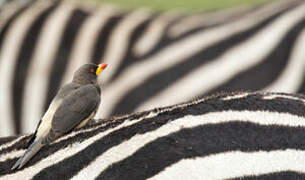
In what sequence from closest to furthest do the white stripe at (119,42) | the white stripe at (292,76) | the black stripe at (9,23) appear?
the white stripe at (292,76), the white stripe at (119,42), the black stripe at (9,23)

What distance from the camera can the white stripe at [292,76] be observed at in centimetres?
151

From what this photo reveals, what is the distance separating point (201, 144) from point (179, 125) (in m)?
0.03

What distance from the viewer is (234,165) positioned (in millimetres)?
501

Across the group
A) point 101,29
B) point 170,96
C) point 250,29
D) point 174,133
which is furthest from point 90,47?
point 174,133

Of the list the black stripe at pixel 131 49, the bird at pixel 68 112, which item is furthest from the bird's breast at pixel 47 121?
the black stripe at pixel 131 49

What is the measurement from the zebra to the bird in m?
0.83

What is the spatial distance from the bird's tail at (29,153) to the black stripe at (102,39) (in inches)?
44.1

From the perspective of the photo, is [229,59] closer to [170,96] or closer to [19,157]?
[170,96]

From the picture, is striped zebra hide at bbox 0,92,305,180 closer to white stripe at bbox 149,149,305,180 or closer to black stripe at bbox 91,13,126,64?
white stripe at bbox 149,149,305,180

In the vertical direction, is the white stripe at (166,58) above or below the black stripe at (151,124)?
below

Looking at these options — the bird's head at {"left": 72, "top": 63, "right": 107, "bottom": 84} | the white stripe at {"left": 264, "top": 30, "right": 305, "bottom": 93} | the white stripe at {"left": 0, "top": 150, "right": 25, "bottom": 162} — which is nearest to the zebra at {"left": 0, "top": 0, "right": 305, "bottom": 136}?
the white stripe at {"left": 264, "top": 30, "right": 305, "bottom": 93}

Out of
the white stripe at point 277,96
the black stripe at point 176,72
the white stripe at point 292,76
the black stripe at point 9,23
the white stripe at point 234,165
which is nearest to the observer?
the white stripe at point 234,165

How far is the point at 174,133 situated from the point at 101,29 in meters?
1.34

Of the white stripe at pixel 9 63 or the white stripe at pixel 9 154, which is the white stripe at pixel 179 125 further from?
the white stripe at pixel 9 63
